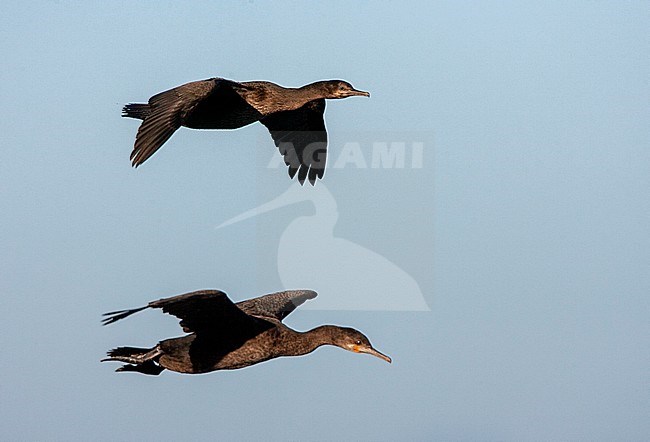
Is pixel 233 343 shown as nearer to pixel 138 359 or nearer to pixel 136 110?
pixel 138 359

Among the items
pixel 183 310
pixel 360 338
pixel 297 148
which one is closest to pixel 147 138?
pixel 183 310

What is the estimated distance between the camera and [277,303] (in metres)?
13.9

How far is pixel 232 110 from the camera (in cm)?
1411

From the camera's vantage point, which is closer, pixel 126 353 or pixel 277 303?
pixel 126 353

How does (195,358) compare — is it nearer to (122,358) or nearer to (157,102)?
(122,358)

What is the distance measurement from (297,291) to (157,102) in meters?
2.65

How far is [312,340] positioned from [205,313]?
3.71ft

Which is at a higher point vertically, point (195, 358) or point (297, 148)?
point (297, 148)

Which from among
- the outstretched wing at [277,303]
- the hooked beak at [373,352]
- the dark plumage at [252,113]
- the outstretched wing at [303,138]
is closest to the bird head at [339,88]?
the dark plumage at [252,113]

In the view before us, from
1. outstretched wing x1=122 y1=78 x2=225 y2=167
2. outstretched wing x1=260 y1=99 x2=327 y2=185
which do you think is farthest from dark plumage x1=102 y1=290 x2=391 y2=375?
outstretched wing x1=260 y1=99 x2=327 y2=185

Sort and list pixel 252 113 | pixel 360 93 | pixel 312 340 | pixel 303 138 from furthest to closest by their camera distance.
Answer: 1. pixel 303 138
2. pixel 252 113
3. pixel 360 93
4. pixel 312 340

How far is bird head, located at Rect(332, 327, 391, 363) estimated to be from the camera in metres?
12.1

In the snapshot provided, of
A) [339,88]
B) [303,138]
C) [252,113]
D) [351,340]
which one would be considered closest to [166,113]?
[252,113]

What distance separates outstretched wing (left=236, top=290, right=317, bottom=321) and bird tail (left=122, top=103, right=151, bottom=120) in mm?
2330
